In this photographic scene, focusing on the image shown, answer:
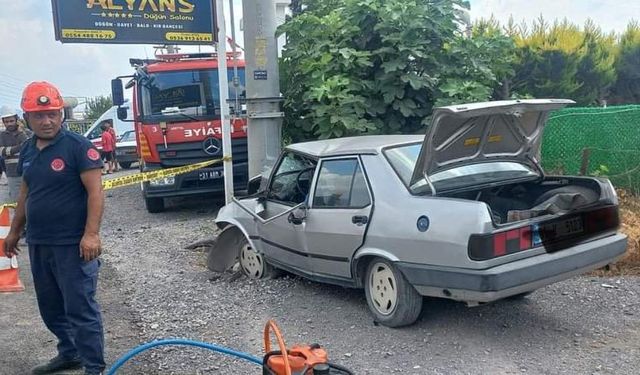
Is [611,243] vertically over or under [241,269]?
over

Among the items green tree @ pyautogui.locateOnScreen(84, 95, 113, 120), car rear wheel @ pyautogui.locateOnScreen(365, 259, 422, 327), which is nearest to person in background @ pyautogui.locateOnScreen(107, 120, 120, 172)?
car rear wheel @ pyautogui.locateOnScreen(365, 259, 422, 327)

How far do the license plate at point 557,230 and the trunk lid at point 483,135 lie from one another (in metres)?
0.84

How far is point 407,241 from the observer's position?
447cm

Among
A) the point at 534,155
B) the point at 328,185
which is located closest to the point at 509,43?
the point at 534,155

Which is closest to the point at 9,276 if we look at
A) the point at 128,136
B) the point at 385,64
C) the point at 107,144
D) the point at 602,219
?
the point at 385,64

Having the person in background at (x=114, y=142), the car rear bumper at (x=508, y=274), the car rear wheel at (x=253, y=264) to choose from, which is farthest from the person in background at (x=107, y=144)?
the car rear bumper at (x=508, y=274)

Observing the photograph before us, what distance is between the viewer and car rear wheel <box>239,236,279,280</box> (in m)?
6.32

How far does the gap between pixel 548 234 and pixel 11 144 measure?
7.64 m

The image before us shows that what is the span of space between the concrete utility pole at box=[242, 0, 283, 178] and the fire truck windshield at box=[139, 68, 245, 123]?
7.22 ft

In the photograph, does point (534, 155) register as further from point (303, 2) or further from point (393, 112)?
point (303, 2)

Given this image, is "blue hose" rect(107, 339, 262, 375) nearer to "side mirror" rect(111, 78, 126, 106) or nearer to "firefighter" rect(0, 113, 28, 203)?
"firefighter" rect(0, 113, 28, 203)

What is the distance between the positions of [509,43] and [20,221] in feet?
23.3

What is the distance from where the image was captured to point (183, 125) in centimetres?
1046

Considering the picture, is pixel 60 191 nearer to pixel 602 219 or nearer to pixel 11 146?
pixel 602 219
